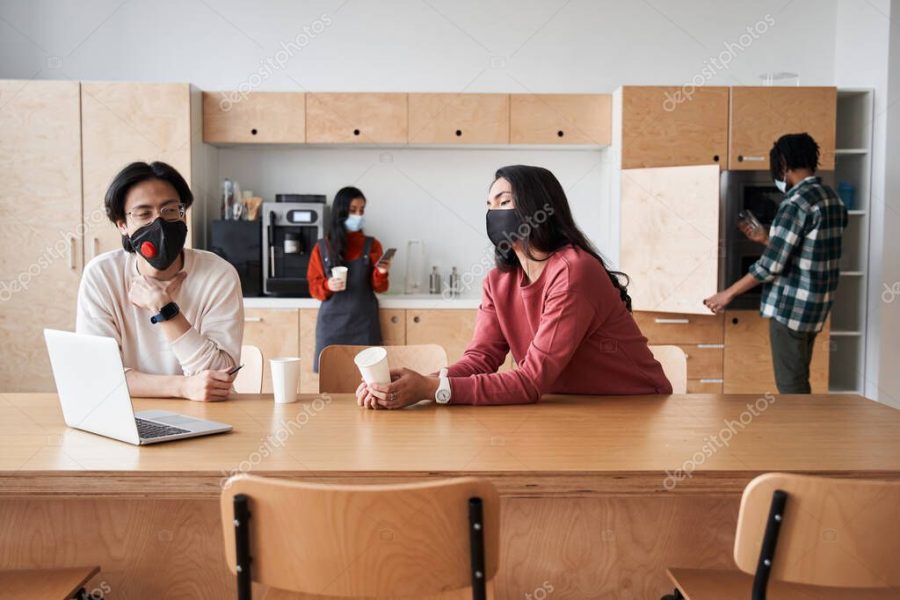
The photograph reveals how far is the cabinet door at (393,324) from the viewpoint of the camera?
4.48 meters

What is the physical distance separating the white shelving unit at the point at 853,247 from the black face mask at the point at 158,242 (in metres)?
3.78

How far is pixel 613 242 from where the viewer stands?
4.67m

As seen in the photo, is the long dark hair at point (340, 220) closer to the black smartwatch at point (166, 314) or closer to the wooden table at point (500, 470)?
the black smartwatch at point (166, 314)

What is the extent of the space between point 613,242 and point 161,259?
311cm

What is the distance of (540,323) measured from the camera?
6.63 ft

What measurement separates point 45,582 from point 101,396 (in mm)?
352

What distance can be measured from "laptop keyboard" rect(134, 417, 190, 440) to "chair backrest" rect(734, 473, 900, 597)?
107 centimetres

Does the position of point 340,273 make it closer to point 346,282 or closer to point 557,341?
point 346,282

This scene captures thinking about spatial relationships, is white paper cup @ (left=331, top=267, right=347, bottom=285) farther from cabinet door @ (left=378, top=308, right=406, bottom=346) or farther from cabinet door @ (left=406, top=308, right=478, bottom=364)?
cabinet door @ (left=406, top=308, right=478, bottom=364)

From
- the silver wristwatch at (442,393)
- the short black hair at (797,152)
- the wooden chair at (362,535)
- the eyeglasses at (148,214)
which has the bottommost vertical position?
the wooden chair at (362,535)

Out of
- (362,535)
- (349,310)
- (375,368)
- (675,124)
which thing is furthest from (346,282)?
(362,535)

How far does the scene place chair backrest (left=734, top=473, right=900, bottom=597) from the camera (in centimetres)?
114

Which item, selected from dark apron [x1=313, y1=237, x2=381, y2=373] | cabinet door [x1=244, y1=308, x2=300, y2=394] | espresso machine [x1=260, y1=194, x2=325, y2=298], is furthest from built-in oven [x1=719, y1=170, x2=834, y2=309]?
cabinet door [x1=244, y1=308, x2=300, y2=394]

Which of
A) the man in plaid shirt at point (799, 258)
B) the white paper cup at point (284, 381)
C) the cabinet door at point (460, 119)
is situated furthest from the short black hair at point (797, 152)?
the white paper cup at point (284, 381)
